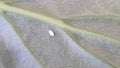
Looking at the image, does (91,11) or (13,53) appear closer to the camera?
(13,53)

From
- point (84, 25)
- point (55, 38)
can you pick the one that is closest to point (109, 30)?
point (84, 25)

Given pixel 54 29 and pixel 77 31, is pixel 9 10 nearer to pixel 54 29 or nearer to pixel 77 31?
pixel 54 29

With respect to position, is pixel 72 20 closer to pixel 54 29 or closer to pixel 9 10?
pixel 54 29

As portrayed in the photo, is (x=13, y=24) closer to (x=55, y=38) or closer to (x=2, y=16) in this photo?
(x=2, y=16)

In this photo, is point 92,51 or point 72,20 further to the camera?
point 72,20

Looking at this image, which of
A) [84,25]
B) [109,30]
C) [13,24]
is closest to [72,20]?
[84,25]
